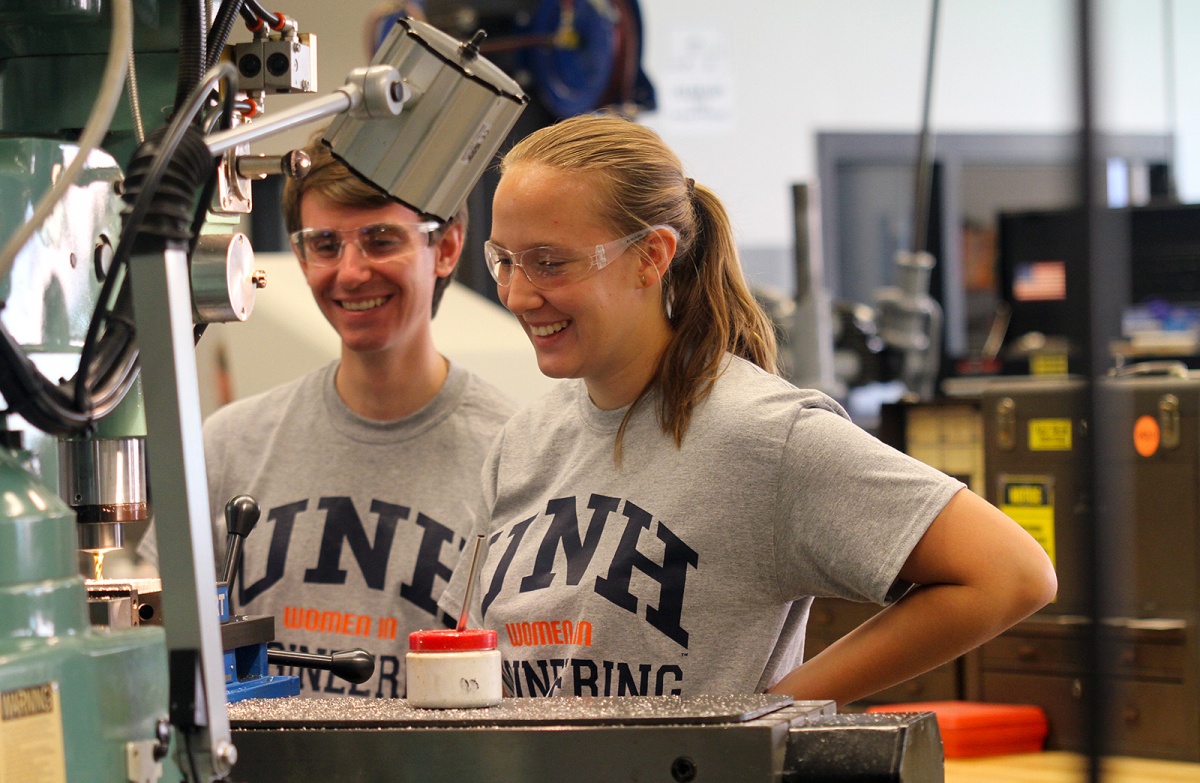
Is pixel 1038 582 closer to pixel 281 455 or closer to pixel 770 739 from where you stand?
pixel 770 739

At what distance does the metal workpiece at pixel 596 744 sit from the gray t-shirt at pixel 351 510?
26.0 inches

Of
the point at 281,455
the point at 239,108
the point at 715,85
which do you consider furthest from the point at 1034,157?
the point at 239,108

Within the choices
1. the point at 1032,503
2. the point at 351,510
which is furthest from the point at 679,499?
the point at 1032,503

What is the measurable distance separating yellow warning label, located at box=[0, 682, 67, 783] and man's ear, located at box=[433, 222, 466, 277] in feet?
3.87

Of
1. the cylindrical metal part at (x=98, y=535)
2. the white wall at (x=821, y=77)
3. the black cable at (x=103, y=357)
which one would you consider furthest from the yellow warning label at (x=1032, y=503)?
the white wall at (x=821, y=77)

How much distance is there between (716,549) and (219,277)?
0.54 meters

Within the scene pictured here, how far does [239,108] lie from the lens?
115cm

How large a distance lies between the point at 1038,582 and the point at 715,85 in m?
5.56

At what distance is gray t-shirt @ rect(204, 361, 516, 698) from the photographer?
1.77 m

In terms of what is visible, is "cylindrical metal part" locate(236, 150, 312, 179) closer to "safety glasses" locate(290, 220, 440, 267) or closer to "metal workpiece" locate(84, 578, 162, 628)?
"metal workpiece" locate(84, 578, 162, 628)

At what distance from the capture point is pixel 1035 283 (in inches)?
156

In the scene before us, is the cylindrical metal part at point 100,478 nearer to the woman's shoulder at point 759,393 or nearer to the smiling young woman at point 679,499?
the smiling young woman at point 679,499

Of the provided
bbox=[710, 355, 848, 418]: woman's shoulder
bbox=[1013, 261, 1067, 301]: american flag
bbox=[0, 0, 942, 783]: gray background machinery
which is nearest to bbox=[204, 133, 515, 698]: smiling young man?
bbox=[710, 355, 848, 418]: woman's shoulder

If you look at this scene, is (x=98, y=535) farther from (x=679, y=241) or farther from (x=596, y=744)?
(x=679, y=241)
